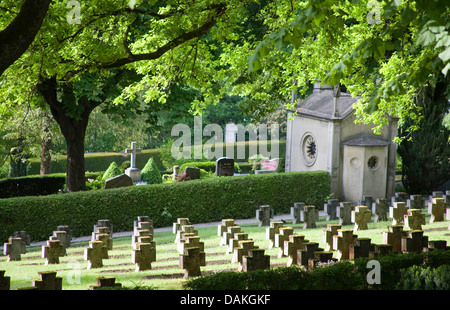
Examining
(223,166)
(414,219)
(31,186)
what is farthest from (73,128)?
(414,219)

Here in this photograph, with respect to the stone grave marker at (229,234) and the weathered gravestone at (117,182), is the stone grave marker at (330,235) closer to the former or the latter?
the stone grave marker at (229,234)

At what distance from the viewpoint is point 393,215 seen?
13.2 m

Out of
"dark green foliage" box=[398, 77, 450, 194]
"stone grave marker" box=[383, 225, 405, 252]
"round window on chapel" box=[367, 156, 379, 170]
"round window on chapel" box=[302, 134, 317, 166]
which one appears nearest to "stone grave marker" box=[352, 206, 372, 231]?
"stone grave marker" box=[383, 225, 405, 252]

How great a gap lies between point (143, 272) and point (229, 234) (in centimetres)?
275

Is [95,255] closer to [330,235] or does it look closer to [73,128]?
[330,235]

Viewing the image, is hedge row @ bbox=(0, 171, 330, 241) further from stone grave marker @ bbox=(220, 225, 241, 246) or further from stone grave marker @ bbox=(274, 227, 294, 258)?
stone grave marker @ bbox=(274, 227, 294, 258)

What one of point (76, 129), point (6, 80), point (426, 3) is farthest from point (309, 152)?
point (426, 3)

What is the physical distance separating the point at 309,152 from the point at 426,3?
17330mm

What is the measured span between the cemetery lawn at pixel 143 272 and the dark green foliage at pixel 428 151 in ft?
29.5

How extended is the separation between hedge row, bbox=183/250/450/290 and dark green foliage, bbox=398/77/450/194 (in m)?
15.0

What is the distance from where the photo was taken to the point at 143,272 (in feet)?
27.9

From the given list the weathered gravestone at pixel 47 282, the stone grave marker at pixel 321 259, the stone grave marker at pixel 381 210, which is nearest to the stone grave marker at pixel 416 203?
the stone grave marker at pixel 381 210

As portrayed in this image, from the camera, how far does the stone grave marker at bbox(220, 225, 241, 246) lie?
35.4 ft
